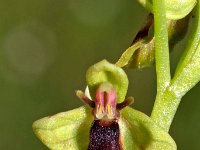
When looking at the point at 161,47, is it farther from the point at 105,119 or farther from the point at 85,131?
the point at 85,131

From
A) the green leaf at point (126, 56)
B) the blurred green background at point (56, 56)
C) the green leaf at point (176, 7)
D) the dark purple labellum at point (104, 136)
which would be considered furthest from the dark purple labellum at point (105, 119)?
the blurred green background at point (56, 56)

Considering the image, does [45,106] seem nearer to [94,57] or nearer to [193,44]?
[94,57]

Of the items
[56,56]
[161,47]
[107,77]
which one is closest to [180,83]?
[161,47]

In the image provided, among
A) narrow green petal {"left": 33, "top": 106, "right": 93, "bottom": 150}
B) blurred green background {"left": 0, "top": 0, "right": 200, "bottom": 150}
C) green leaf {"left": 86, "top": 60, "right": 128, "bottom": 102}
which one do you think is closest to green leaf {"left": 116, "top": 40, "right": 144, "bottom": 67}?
green leaf {"left": 86, "top": 60, "right": 128, "bottom": 102}

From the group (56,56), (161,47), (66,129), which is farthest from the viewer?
(56,56)

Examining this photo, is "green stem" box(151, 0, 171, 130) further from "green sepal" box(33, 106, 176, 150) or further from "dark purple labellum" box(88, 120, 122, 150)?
"dark purple labellum" box(88, 120, 122, 150)
